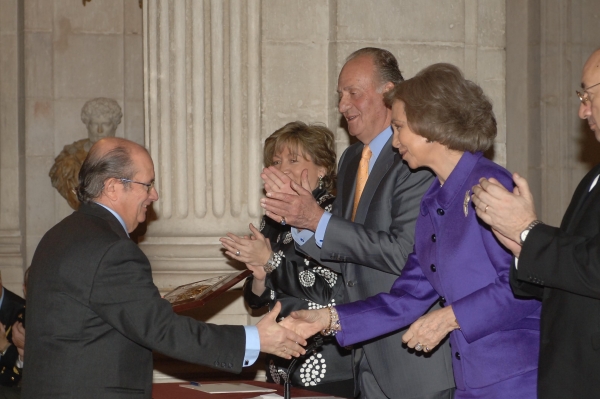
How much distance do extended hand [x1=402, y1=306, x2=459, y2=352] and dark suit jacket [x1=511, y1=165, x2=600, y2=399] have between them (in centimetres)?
37

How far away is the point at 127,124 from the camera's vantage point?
7.95 metres

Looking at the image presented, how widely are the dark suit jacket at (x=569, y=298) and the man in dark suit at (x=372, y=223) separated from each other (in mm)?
805

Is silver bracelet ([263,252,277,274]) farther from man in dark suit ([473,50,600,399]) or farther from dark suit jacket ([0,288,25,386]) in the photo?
dark suit jacket ([0,288,25,386])

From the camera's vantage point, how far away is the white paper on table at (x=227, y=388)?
3.79m

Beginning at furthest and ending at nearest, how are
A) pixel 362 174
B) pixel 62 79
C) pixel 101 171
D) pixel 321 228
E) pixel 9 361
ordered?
1. pixel 62 79
2. pixel 9 361
3. pixel 362 174
4. pixel 321 228
5. pixel 101 171

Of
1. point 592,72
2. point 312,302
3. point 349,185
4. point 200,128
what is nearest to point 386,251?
point 349,185

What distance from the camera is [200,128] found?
18.6ft

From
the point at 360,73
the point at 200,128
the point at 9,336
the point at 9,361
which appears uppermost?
the point at 360,73

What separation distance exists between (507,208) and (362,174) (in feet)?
4.51

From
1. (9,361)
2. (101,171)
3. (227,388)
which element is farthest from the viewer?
(9,361)

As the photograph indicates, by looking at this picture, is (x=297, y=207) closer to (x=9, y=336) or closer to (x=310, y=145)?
(x=310, y=145)

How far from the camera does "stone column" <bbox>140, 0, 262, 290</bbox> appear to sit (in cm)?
566

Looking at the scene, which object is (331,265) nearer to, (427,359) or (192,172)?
(427,359)

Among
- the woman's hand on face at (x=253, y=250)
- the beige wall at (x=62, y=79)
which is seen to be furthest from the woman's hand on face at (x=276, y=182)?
the beige wall at (x=62, y=79)
